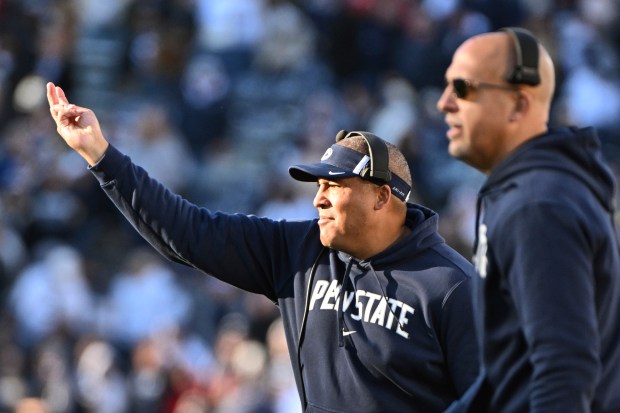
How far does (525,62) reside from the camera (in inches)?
135

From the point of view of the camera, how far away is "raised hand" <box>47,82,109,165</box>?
4723 mm

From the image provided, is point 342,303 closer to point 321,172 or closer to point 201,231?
point 321,172

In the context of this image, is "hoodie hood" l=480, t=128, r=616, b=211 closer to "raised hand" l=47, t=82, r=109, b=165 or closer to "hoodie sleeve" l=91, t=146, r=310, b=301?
"hoodie sleeve" l=91, t=146, r=310, b=301

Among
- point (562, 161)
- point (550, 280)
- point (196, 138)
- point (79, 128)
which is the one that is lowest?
point (550, 280)

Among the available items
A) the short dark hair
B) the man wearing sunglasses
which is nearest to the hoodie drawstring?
the short dark hair

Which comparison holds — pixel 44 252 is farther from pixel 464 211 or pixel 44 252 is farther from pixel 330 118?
pixel 464 211

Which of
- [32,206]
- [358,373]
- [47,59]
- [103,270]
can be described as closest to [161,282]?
[103,270]

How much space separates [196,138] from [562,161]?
1101 cm

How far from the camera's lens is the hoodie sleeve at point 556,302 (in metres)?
3.12

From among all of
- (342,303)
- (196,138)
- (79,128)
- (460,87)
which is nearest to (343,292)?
(342,303)

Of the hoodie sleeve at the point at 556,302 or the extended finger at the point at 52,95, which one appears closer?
the hoodie sleeve at the point at 556,302

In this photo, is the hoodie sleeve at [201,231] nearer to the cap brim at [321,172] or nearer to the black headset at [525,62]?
the cap brim at [321,172]

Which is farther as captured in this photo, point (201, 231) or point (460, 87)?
point (201, 231)

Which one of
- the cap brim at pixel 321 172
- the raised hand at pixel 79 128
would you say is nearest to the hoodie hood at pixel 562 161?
the cap brim at pixel 321 172
